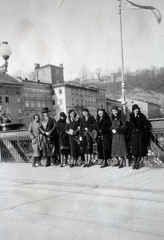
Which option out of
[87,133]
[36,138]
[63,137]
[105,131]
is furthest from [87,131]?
[36,138]

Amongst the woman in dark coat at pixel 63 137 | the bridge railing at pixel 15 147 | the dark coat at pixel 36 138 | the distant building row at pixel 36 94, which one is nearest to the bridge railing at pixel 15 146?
the bridge railing at pixel 15 147

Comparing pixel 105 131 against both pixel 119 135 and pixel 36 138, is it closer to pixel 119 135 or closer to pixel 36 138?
pixel 119 135

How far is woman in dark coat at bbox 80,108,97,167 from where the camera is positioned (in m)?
8.88

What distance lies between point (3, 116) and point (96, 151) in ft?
28.3

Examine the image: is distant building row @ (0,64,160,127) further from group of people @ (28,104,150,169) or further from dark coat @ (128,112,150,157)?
dark coat @ (128,112,150,157)

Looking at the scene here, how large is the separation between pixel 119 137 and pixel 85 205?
3445mm

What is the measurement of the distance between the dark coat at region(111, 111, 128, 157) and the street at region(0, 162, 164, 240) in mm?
428

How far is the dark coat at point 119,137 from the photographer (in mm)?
8289

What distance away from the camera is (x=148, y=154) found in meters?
8.40

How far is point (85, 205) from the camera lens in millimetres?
5180

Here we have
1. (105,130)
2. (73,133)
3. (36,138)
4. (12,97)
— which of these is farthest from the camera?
(12,97)

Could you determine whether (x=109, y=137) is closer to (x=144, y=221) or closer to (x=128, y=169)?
(x=128, y=169)

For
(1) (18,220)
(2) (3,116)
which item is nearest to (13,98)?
(2) (3,116)

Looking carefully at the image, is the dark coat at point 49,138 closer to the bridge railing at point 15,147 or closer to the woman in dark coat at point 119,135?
the bridge railing at point 15,147
